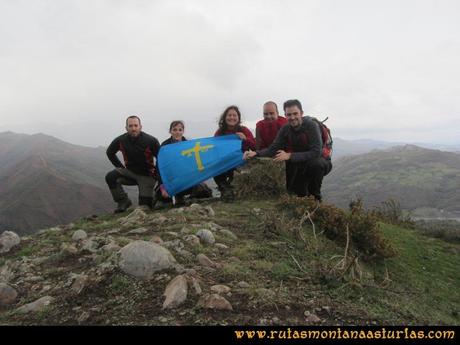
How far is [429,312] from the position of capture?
368 centimetres

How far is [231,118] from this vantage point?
8.37 meters

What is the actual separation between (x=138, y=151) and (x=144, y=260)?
5174 millimetres

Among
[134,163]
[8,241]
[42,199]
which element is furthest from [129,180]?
[42,199]

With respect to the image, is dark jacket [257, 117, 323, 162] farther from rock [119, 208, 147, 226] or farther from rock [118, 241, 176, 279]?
rock [118, 241, 176, 279]

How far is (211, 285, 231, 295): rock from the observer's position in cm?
312

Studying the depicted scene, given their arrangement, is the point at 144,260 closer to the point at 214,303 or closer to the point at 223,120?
the point at 214,303

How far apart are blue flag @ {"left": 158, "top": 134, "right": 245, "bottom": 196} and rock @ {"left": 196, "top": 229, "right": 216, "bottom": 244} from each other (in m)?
3.58

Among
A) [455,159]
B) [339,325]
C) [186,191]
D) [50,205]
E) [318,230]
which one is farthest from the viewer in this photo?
[455,159]

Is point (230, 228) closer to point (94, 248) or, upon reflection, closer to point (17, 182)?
point (94, 248)

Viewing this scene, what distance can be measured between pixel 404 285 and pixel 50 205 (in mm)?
88678

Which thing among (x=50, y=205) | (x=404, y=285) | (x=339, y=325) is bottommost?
(x=50, y=205)

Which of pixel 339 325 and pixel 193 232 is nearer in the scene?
pixel 339 325

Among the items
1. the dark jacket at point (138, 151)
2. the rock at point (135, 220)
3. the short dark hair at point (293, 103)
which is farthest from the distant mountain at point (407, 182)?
the rock at point (135, 220)

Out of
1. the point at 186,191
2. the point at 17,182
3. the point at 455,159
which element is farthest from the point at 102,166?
the point at 186,191
